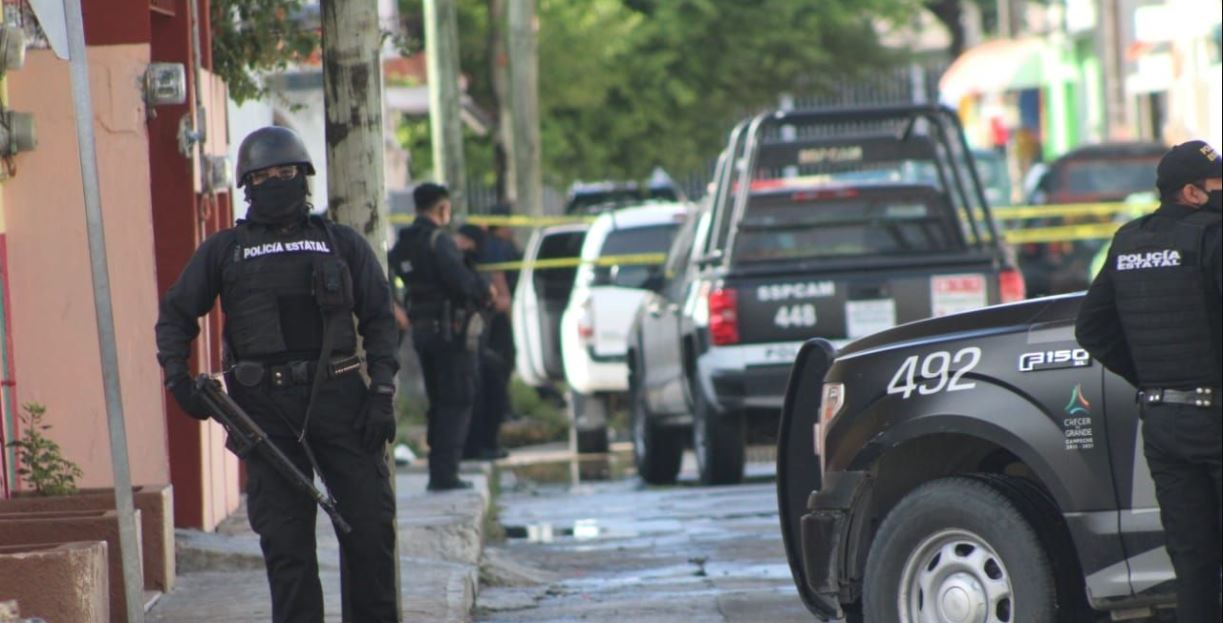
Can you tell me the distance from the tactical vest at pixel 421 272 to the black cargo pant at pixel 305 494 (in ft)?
19.9

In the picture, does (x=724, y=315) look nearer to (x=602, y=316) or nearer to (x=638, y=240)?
(x=602, y=316)

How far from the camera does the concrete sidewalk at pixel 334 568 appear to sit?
8.93m

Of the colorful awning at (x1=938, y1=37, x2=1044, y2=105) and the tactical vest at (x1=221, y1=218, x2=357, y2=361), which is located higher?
the colorful awning at (x1=938, y1=37, x2=1044, y2=105)

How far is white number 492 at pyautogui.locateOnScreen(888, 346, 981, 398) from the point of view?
7.20 m

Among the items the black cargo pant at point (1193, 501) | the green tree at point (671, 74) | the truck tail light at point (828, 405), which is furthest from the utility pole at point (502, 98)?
the black cargo pant at point (1193, 501)

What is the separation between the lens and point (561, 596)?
34.5 feet

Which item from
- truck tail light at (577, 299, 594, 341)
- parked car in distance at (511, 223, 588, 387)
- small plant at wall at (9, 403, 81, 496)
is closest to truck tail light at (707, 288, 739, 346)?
truck tail light at (577, 299, 594, 341)

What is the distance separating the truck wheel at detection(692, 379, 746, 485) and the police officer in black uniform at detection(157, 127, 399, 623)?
21.6 feet

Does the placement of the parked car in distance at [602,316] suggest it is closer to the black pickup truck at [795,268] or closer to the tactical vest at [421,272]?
the black pickup truck at [795,268]

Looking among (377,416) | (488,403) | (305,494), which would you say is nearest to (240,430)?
(305,494)

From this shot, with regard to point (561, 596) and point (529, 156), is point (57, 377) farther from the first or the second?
point (529, 156)

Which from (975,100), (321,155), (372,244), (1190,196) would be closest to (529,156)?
(321,155)

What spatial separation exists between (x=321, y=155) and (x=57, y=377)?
758 centimetres

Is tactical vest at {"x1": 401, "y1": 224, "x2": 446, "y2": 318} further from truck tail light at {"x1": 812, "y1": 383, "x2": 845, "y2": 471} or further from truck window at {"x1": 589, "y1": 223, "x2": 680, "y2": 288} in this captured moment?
truck window at {"x1": 589, "y1": 223, "x2": 680, "y2": 288}
